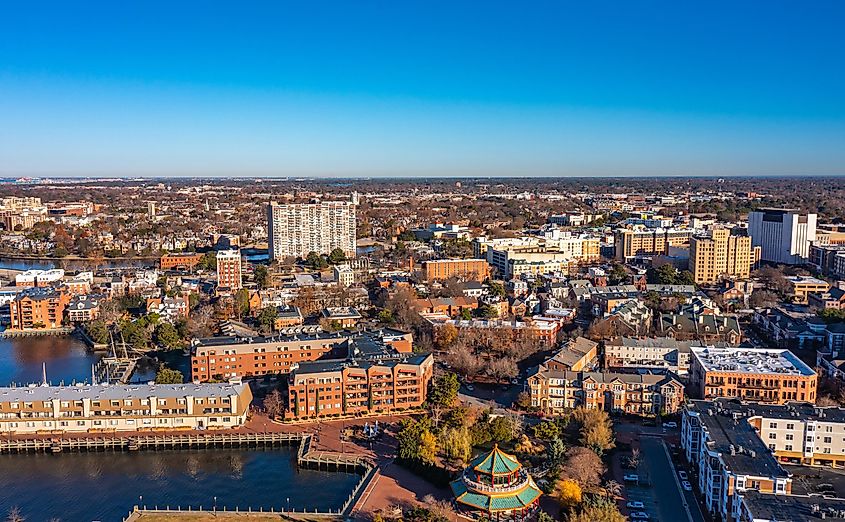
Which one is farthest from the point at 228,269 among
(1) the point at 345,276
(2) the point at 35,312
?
(2) the point at 35,312

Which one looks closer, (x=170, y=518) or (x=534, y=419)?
(x=170, y=518)

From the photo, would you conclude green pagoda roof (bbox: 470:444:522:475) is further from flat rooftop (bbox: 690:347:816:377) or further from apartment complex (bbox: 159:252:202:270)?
apartment complex (bbox: 159:252:202:270)

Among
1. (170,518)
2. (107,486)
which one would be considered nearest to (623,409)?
(170,518)

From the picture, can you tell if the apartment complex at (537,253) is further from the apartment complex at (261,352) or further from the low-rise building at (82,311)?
the low-rise building at (82,311)

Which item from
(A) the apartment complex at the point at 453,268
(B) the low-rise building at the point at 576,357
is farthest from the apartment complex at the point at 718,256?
(B) the low-rise building at the point at 576,357

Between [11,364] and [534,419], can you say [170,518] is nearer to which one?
[534,419]

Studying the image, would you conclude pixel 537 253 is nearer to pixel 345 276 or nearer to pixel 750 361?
pixel 345 276

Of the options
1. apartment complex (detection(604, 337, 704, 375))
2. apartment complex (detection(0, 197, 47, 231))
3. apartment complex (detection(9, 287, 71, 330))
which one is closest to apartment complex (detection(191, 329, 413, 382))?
apartment complex (detection(604, 337, 704, 375))
